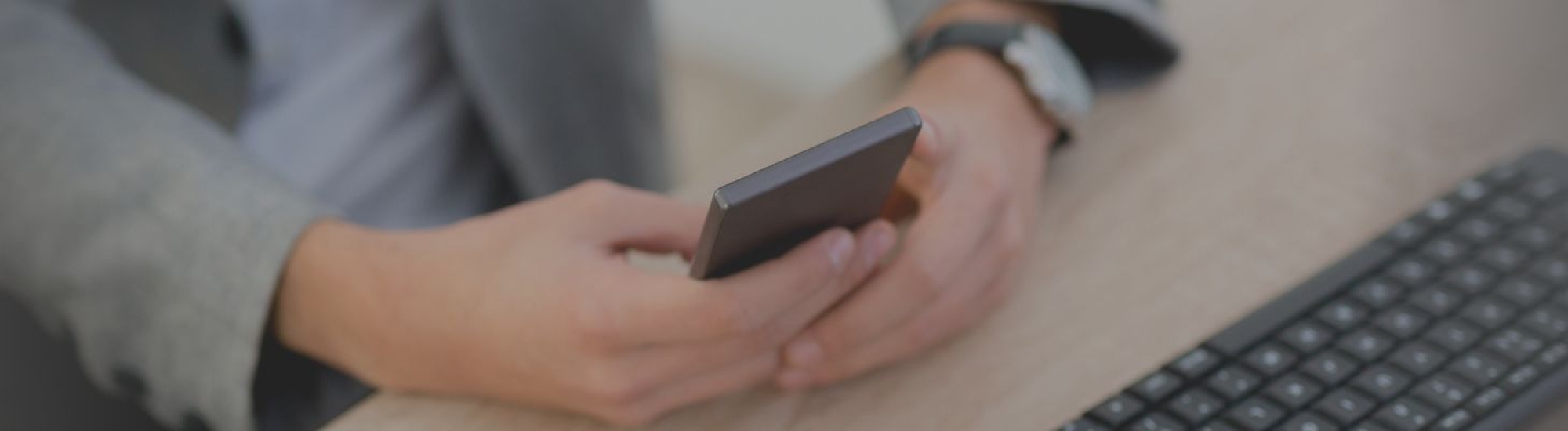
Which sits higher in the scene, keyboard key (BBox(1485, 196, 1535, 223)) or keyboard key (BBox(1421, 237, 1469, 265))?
keyboard key (BBox(1485, 196, 1535, 223))

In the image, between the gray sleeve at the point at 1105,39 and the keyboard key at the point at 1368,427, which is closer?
the keyboard key at the point at 1368,427

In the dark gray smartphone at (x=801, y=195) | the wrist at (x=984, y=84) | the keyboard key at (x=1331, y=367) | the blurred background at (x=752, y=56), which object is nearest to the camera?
the dark gray smartphone at (x=801, y=195)

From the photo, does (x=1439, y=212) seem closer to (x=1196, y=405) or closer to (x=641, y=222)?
(x=1196, y=405)

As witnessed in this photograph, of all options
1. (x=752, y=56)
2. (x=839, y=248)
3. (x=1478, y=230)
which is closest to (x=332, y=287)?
(x=839, y=248)

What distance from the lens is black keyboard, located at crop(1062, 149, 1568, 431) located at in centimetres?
38

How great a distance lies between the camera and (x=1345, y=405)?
0.39 meters

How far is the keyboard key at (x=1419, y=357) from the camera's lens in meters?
0.40

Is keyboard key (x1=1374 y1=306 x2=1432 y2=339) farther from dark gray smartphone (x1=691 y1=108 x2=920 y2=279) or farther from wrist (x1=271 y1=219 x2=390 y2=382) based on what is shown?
wrist (x1=271 y1=219 x2=390 y2=382)

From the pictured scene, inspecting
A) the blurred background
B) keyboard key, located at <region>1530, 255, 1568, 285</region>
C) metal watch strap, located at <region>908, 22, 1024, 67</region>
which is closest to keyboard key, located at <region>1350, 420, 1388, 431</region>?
keyboard key, located at <region>1530, 255, 1568, 285</region>

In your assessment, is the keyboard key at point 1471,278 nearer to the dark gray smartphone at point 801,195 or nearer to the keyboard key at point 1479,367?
the keyboard key at point 1479,367

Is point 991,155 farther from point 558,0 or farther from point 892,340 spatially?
point 558,0

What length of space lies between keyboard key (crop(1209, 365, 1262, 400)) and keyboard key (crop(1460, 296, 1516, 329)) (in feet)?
0.26

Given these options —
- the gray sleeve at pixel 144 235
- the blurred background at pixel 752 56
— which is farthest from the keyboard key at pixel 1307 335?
the blurred background at pixel 752 56

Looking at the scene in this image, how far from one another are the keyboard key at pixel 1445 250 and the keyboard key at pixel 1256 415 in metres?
0.10
